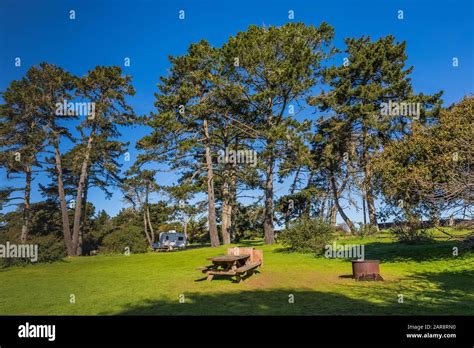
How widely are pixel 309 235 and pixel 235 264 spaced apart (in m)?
9.88

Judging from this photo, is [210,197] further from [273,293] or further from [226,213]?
[273,293]

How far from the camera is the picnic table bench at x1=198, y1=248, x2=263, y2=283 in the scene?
12.2 m

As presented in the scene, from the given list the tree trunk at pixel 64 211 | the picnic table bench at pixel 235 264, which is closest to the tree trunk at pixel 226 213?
the tree trunk at pixel 64 211

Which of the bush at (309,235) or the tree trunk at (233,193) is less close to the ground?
the tree trunk at (233,193)

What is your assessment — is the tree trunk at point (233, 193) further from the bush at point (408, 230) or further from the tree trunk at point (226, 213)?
the bush at point (408, 230)

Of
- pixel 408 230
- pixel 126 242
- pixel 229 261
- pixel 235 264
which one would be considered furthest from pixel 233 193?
pixel 229 261

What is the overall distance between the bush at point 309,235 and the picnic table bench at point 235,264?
6486mm

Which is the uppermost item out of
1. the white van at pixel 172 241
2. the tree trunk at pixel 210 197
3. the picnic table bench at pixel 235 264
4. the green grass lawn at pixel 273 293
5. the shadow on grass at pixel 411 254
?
the tree trunk at pixel 210 197

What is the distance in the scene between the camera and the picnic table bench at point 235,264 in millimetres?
12156

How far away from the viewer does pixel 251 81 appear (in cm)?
2967

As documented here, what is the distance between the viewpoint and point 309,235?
21484 millimetres

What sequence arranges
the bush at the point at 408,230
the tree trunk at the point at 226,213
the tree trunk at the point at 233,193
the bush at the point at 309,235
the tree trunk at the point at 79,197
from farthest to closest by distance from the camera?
the tree trunk at the point at 233,193 → the tree trunk at the point at 226,213 → the tree trunk at the point at 79,197 → the bush at the point at 309,235 → the bush at the point at 408,230

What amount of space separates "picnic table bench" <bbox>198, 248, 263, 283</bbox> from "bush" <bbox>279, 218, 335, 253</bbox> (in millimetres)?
6486

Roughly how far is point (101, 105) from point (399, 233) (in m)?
30.8
